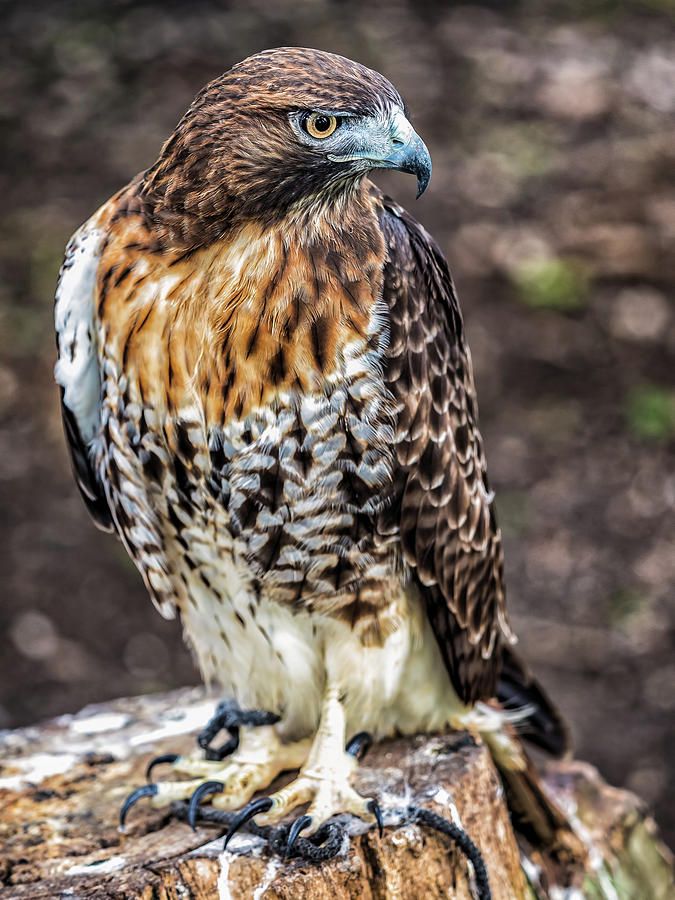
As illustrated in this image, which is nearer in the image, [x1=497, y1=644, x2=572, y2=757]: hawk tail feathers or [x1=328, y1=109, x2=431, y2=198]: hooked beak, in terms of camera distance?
[x1=328, y1=109, x2=431, y2=198]: hooked beak

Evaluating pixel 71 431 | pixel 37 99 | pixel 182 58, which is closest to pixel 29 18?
pixel 37 99

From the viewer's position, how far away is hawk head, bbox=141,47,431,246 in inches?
83.3

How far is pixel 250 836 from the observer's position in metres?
2.65

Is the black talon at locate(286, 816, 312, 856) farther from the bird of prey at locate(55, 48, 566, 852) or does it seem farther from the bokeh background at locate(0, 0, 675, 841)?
the bokeh background at locate(0, 0, 675, 841)

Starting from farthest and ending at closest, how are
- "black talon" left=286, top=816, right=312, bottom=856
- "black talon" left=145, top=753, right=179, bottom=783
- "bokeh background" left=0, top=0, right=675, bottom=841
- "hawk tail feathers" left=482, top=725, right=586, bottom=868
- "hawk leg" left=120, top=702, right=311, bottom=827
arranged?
"bokeh background" left=0, top=0, right=675, bottom=841, "hawk tail feathers" left=482, top=725, right=586, bottom=868, "black talon" left=145, top=753, right=179, bottom=783, "hawk leg" left=120, top=702, right=311, bottom=827, "black talon" left=286, top=816, right=312, bottom=856

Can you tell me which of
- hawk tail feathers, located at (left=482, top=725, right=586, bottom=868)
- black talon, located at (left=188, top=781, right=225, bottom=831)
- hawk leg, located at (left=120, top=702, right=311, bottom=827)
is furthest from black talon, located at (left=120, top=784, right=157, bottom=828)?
hawk tail feathers, located at (left=482, top=725, right=586, bottom=868)

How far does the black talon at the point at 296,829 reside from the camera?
2.54m

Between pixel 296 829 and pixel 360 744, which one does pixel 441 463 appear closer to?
pixel 360 744

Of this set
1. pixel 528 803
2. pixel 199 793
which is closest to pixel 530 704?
pixel 528 803

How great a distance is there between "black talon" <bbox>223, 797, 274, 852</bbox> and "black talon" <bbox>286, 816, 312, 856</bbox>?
0.12 meters

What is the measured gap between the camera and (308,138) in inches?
84.0

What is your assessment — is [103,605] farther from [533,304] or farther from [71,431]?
[533,304]

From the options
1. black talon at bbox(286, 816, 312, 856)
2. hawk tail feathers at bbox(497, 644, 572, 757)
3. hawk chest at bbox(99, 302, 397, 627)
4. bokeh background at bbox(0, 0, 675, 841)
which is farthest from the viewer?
bokeh background at bbox(0, 0, 675, 841)

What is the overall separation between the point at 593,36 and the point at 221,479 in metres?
6.47
